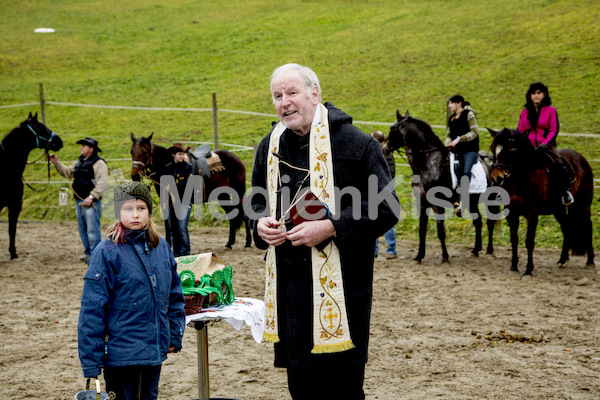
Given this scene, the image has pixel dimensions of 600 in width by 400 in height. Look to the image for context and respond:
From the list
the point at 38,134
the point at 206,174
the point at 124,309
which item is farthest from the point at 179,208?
the point at 124,309

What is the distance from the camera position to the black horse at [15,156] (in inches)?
380

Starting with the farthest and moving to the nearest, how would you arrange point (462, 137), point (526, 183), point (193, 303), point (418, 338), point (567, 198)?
point (462, 137) → point (567, 198) → point (526, 183) → point (418, 338) → point (193, 303)

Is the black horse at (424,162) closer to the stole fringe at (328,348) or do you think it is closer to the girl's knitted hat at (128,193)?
the girl's knitted hat at (128,193)

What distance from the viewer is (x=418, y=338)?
5.82 meters

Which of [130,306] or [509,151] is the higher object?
[509,151]

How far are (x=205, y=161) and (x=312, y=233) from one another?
8.28m

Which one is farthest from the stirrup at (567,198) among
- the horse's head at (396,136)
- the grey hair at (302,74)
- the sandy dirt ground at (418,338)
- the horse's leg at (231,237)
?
the grey hair at (302,74)

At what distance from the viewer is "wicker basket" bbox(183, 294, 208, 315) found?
3578mm

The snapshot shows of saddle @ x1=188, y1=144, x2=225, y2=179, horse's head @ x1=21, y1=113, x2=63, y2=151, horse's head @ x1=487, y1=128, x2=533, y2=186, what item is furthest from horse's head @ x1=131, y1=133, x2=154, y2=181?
horse's head @ x1=487, y1=128, x2=533, y2=186

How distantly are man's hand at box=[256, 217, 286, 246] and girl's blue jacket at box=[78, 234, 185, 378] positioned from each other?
0.74 metres

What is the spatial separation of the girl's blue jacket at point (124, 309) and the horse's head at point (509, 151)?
6.70 m

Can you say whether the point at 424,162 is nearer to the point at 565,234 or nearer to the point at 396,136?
the point at 396,136

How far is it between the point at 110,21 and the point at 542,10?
2740cm

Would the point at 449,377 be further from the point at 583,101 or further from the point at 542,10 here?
the point at 542,10
